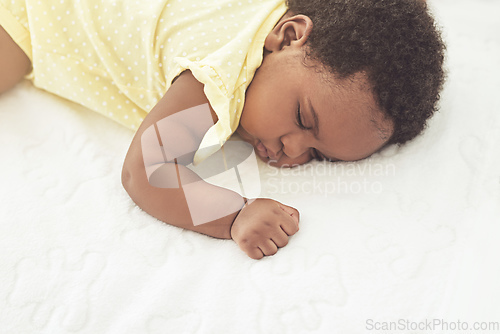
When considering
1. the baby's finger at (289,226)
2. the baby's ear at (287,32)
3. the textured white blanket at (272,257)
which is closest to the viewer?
the textured white blanket at (272,257)

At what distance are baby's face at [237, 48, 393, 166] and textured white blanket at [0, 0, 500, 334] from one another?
6cm

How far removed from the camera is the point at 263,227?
0.74m

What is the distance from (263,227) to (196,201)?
0.11 meters

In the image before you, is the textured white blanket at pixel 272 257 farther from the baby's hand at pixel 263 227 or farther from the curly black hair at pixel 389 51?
the curly black hair at pixel 389 51

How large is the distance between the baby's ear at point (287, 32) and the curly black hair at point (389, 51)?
0.10 ft

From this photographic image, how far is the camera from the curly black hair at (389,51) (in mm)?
788

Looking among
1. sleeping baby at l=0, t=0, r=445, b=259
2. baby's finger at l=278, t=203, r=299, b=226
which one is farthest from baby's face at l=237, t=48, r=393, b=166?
baby's finger at l=278, t=203, r=299, b=226

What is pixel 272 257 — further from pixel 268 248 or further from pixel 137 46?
pixel 137 46

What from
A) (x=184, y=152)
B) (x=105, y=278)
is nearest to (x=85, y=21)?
(x=184, y=152)

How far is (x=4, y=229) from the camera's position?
75cm

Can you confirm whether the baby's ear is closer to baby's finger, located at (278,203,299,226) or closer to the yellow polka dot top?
the yellow polka dot top

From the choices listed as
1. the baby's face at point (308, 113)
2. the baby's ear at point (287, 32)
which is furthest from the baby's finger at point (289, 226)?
the baby's ear at point (287, 32)

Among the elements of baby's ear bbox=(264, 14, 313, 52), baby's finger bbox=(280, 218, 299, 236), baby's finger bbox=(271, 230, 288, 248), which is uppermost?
baby's ear bbox=(264, 14, 313, 52)

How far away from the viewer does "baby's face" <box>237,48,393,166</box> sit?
2.61 ft
